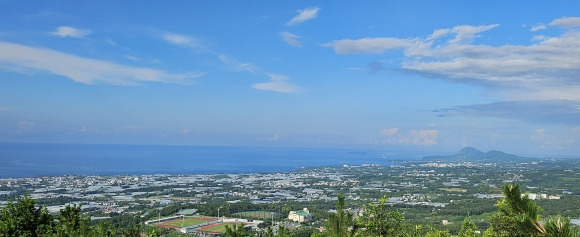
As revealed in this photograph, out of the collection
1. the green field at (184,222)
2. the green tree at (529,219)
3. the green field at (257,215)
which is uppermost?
the green tree at (529,219)

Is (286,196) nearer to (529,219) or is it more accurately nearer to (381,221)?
(381,221)

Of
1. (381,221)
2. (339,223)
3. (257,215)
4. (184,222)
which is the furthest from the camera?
(257,215)

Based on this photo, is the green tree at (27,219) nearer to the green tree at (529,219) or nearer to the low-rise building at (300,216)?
the green tree at (529,219)

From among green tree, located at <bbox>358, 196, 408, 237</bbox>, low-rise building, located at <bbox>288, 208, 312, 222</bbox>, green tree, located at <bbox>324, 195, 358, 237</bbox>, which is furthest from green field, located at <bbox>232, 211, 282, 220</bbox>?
green tree, located at <bbox>324, 195, 358, 237</bbox>

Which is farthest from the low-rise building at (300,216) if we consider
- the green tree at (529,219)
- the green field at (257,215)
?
the green tree at (529,219)

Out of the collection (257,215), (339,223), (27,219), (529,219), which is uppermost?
(529,219)

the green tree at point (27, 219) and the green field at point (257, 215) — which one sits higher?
the green tree at point (27, 219)

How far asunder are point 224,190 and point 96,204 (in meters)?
30.0

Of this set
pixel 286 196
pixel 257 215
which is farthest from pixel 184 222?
pixel 286 196

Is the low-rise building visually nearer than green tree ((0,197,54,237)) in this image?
No

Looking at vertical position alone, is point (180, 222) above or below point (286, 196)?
above

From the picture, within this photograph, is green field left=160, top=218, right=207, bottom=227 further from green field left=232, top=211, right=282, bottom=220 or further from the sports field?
green field left=232, top=211, right=282, bottom=220

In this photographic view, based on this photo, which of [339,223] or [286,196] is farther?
[286,196]

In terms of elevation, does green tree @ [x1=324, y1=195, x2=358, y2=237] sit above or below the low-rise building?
above
